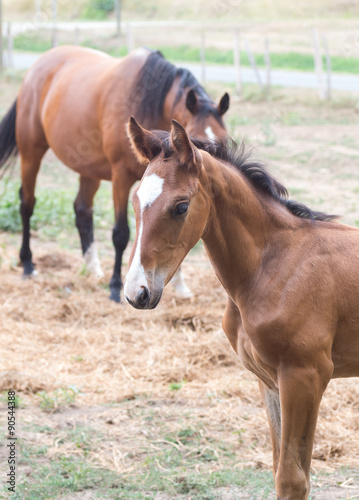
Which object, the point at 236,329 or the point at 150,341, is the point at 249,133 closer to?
the point at 150,341

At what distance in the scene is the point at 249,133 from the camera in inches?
469

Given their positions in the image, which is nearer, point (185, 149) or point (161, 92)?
point (185, 149)

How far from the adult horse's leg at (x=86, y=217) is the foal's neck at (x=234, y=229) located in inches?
159

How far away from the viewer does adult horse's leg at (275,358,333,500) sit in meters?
2.29

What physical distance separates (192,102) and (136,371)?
2.35 m

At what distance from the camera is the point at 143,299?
219cm

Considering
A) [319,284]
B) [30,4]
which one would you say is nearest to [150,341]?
[319,284]

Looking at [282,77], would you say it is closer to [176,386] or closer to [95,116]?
[95,116]

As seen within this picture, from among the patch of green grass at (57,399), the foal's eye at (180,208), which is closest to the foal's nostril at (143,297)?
the foal's eye at (180,208)

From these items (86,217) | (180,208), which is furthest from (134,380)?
(86,217)

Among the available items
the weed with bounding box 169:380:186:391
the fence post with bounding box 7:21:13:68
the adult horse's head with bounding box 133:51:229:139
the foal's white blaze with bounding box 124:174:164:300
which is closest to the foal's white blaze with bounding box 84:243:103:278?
the adult horse's head with bounding box 133:51:229:139

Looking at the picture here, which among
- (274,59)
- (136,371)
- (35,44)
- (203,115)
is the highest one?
(203,115)

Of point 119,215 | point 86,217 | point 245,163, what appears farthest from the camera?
point 86,217

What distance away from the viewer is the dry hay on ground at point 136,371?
3490mm
